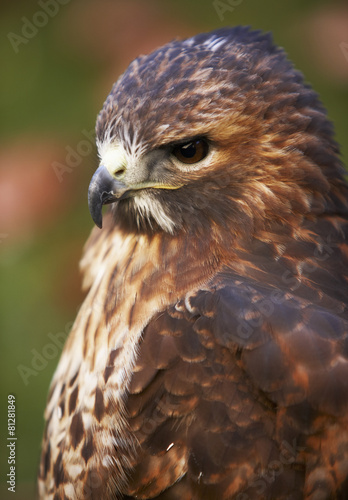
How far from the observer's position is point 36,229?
464cm

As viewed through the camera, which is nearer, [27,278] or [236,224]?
[236,224]

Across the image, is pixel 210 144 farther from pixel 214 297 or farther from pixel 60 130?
pixel 60 130

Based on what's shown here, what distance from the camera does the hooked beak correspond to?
2.57m

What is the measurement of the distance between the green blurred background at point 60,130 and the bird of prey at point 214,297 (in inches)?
64.8

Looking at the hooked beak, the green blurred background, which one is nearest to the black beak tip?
the hooked beak

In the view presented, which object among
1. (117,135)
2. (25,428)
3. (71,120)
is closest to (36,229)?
(71,120)

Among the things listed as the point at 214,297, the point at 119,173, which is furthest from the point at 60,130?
the point at 214,297

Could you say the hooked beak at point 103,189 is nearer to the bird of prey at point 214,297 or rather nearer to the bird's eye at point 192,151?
the bird of prey at point 214,297

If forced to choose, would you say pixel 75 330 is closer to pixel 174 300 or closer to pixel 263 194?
pixel 174 300

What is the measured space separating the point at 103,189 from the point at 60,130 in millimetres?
2524

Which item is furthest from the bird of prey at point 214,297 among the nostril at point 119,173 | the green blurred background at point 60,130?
the green blurred background at point 60,130

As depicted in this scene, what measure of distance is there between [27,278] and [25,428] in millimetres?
1042

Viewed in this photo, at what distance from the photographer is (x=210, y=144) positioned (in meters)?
→ 2.57

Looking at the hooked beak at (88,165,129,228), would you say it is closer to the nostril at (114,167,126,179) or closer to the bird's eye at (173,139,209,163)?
the nostril at (114,167,126,179)
